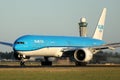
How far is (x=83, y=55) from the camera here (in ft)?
170

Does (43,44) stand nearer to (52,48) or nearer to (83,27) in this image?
(52,48)

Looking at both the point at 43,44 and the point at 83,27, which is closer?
the point at 43,44

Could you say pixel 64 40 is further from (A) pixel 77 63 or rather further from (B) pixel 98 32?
(B) pixel 98 32

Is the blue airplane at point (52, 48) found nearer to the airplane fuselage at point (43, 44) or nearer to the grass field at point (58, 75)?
the airplane fuselage at point (43, 44)

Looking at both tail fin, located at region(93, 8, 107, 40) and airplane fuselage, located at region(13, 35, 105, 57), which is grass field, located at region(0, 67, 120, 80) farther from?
tail fin, located at region(93, 8, 107, 40)

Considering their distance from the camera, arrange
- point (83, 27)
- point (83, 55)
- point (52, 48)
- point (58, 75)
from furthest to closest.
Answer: point (83, 27), point (52, 48), point (83, 55), point (58, 75)

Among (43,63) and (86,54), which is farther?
(43,63)

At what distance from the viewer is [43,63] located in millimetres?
56625

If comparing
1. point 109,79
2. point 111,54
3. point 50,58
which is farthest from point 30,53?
point 111,54

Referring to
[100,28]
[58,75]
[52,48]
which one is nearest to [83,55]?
[52,48]

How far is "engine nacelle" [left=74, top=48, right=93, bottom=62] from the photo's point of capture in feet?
167

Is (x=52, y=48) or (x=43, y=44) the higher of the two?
(x=43, y=44)

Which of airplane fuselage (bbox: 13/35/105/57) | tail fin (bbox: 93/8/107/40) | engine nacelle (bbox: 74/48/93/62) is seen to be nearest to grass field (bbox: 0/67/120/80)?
airplane fuselage (bbox: 13/35/105/57)

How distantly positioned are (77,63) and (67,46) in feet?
13.5
